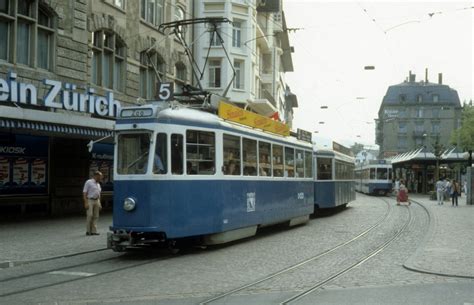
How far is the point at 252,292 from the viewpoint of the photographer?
8.59m

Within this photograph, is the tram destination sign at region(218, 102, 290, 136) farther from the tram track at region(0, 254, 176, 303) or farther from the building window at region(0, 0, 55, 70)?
the building window at region(0, 0, 55, 70)

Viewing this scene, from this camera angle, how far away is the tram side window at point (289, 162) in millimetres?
18062

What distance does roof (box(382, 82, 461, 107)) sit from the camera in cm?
11825

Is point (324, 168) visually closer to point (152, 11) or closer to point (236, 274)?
point (152, 11)

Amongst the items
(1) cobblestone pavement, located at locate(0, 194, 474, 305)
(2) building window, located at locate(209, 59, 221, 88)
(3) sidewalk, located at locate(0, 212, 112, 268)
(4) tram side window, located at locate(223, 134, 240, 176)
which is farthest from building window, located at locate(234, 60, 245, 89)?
(4) tram side window, located at locate(223, 134, 240, 176)

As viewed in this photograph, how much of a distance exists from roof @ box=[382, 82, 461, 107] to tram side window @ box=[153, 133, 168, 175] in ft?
370

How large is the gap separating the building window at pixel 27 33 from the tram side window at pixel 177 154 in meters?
9.27

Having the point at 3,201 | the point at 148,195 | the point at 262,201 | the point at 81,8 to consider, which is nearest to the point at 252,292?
the point at 148,195

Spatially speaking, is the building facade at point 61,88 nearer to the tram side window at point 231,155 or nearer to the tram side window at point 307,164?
the tram side window at point 231,155

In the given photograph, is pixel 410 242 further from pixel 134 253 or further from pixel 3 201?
pixel 3 201

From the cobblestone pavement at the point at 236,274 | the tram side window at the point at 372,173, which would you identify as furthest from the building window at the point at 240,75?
the cobblestone pavement at the point at 236,274

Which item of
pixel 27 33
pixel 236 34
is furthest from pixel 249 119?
pixel 236 34

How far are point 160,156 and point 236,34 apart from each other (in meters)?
28.4

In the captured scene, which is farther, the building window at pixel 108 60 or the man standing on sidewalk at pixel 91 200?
the building window at pixel 108 60
